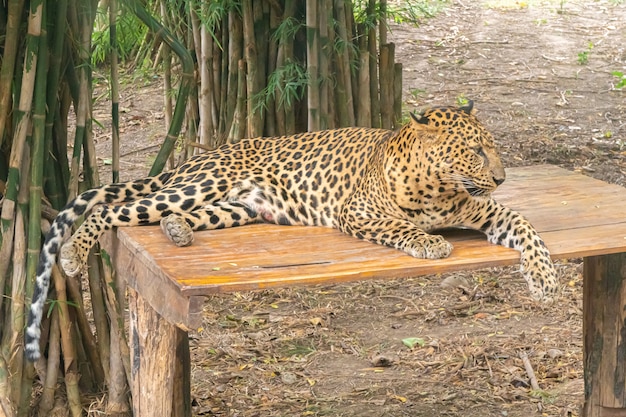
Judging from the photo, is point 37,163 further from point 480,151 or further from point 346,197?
point 480,151

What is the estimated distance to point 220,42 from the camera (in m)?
6.82

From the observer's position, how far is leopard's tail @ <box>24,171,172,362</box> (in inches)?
175

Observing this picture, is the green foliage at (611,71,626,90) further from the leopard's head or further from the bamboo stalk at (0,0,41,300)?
the bamboo stalk at (0,0,41,300)

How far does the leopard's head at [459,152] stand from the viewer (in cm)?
439

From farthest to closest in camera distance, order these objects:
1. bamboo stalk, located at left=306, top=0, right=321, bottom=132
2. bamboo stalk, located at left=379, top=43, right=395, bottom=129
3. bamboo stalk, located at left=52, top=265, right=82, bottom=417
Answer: bamboo stalk, located at left=379, top=43, right=395, bottom=129
bamboo stalk, located at left=306, top=0, right=321, bottom=132
bamboo stalk, located at left=52, top=265, right=82, bottom=417

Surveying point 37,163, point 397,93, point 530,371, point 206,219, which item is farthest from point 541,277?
point 397,93

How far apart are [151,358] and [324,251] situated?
0.88 meters

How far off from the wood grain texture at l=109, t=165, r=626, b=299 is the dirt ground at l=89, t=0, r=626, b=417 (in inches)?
52.2

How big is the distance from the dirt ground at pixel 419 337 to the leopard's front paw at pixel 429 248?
1726 mm

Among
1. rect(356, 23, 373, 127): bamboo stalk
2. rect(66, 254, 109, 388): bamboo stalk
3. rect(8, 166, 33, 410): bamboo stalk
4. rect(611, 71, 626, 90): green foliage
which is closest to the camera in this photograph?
rect(8, 166, 33, 410): bamboo stalk

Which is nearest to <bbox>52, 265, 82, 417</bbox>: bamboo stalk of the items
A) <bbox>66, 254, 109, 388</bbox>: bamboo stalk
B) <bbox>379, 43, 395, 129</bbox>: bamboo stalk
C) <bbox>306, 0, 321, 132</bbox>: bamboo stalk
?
<bbox>66, 254, 109, 388</bbox>: bamboo stalk

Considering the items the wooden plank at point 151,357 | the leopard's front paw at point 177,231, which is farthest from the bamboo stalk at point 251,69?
the wooden plank at point 151,357

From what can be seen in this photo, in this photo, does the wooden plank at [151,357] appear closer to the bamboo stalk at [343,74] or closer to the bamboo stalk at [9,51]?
the bamboo stalk at [9,51]

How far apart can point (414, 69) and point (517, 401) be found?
598cm
